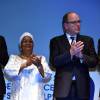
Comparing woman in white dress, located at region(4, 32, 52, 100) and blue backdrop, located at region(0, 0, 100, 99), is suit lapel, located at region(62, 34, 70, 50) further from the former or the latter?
blue backdrop, located at region(0, 0, 100, 99)

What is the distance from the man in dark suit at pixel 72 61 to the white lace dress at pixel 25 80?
0.33 m

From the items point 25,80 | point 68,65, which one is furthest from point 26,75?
point 68,65

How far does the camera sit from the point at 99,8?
505 cm

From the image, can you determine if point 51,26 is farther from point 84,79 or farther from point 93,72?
point 84,79

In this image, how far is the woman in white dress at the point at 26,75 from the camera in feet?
13.6

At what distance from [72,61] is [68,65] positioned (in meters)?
0.07

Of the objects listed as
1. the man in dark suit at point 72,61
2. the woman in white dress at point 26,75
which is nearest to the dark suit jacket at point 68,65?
the man in dark suit at point 72,61

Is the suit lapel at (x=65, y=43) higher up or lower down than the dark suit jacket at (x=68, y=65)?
higher up

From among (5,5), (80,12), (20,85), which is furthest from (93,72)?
(5,5)

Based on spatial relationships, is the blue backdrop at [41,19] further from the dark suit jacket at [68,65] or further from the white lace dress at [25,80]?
the dark suit jacket at [68,65]

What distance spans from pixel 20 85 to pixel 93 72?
124cm

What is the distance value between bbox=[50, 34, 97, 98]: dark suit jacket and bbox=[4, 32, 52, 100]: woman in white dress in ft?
0.91

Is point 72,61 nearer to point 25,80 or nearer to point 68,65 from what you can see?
point 68,65

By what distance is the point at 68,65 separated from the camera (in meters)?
3.96
